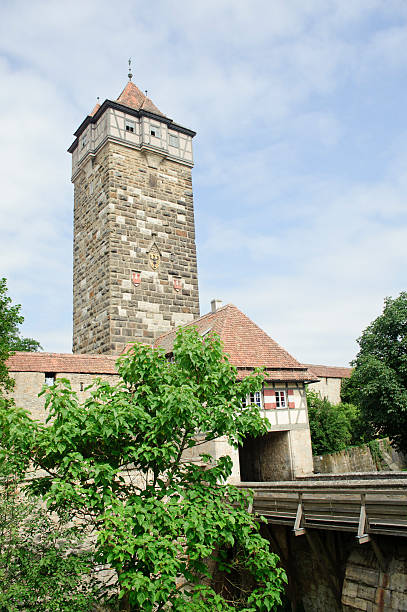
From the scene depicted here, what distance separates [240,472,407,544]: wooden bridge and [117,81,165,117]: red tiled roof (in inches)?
677

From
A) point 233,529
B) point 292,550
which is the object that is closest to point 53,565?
point 233,529

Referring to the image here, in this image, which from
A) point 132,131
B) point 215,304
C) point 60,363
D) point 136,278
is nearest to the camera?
point 60,363

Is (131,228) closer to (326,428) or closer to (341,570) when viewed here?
(326,428)

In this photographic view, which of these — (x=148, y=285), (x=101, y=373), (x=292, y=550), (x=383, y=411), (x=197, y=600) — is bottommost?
(x=292, y=550)

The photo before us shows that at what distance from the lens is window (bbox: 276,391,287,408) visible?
16473mm

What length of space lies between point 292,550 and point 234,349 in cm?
644

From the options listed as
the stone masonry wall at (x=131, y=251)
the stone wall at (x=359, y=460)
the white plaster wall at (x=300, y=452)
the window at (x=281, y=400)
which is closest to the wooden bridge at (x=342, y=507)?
the white plaster wall at (x=300, y=452)

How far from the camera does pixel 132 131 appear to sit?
2206 cm

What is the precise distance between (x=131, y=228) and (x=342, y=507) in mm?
14694

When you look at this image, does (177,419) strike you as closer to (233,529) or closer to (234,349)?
(233,529)

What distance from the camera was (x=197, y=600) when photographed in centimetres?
604

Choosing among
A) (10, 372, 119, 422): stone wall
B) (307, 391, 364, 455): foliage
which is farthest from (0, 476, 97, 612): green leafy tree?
(307, 391, 364, 455): foliage

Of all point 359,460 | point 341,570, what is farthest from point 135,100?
point 341,570

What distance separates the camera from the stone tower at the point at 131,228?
66.3 feet
